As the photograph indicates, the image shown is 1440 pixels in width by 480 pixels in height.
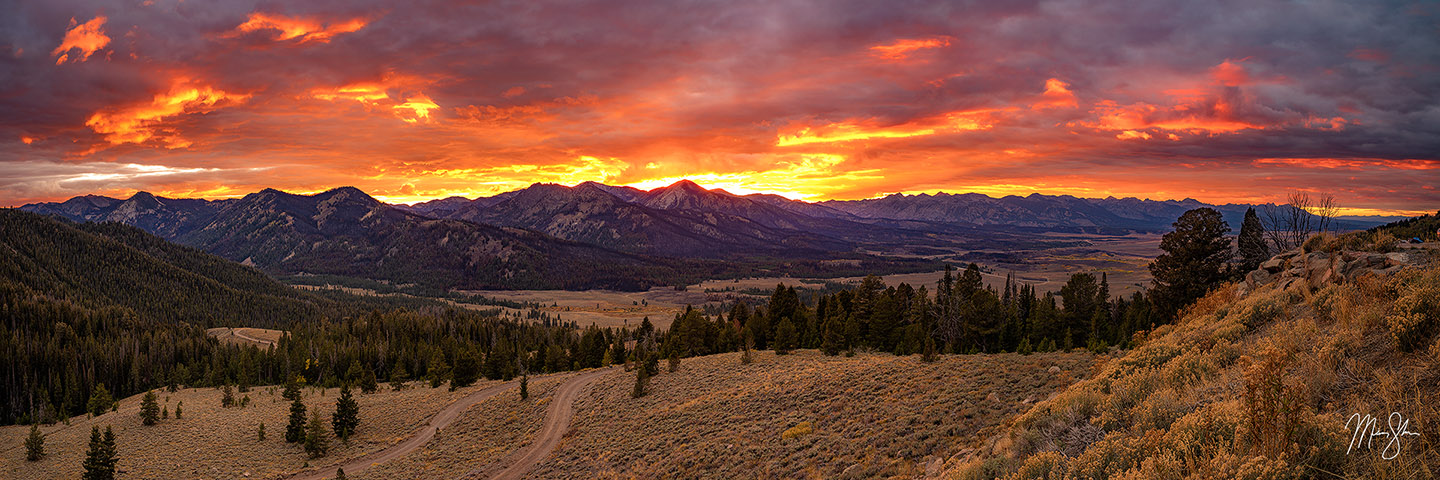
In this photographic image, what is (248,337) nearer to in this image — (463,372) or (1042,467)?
(463,372)

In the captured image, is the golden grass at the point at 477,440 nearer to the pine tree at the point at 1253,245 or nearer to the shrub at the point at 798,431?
the shrub at the point at 798,431

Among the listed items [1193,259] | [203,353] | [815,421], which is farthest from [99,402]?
[1193,259]

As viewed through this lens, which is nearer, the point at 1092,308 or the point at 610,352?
the point at 1092,308

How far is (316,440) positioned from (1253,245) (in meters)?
84.8

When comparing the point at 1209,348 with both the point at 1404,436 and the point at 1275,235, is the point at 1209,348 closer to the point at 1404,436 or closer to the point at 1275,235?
the point at 1404,436

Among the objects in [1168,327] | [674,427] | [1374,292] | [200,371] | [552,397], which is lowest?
[200,371]

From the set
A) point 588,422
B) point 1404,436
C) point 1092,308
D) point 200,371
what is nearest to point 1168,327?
point 1404,436

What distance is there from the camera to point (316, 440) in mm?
54094

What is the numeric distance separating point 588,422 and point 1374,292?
45872mm

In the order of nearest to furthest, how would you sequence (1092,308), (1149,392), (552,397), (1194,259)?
(1149,392) → (1194,259) → (552,397) → (1092,308)

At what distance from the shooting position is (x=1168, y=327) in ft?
72.7

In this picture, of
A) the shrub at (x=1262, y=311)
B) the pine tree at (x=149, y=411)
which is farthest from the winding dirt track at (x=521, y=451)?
the shrub at (x=1262, y=311)
